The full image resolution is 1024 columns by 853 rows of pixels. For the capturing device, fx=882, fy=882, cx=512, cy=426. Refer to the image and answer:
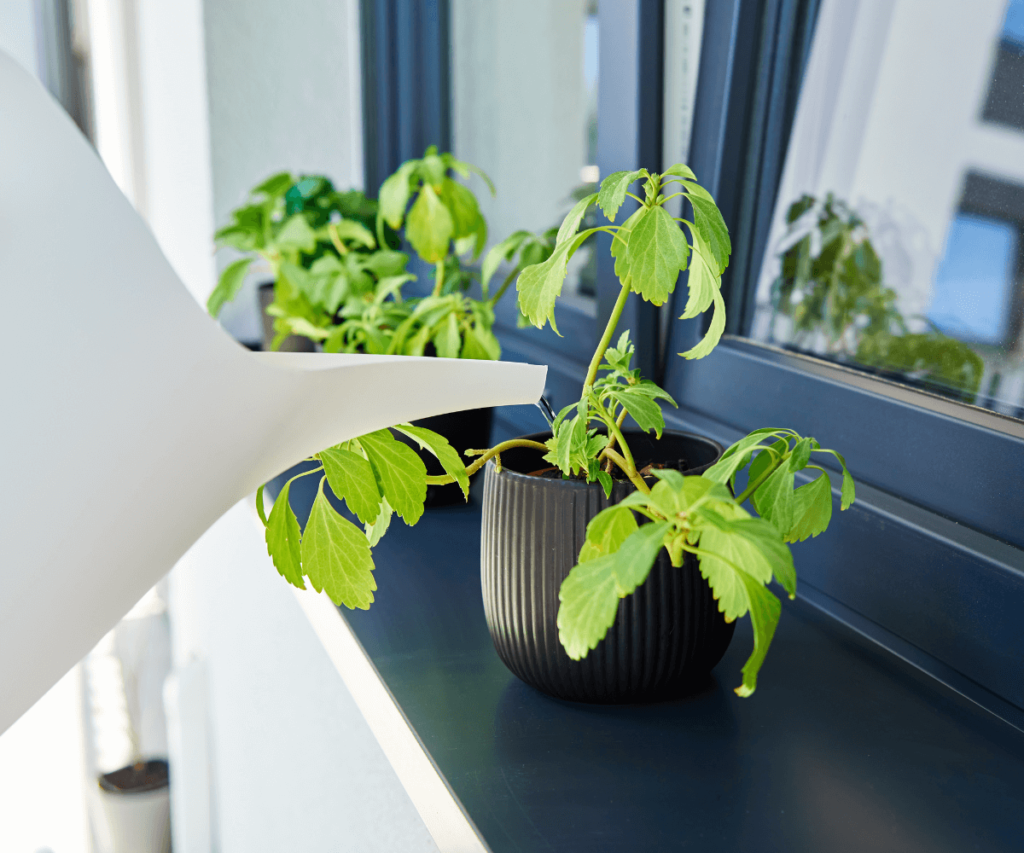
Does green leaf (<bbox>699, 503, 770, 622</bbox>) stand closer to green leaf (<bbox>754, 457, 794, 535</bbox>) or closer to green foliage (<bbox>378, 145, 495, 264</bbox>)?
green leaf (<bbox>754, 457, 794, 535</bbox>)

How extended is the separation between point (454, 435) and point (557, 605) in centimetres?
37

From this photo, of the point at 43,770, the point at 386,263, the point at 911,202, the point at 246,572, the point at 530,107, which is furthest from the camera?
the point at 43,770

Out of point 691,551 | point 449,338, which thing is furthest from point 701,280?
point 449,338

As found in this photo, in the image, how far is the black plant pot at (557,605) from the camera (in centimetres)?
43

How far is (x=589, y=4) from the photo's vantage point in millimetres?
1021

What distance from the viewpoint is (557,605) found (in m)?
0.43

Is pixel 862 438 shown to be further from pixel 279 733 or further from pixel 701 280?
pixel 279 733

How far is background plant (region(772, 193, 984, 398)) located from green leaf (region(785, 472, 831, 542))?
22cm

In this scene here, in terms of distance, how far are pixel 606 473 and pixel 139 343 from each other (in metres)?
0.29

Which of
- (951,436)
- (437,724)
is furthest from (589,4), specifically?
(437,724)

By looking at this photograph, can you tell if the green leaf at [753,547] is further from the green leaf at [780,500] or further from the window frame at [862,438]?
the window frame at [862,438]

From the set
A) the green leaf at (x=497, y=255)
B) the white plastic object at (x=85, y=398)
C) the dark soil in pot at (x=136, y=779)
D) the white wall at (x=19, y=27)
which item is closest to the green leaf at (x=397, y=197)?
the green leaf at (x=497, y=255)

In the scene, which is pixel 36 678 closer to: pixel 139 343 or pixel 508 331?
pixel 139 343

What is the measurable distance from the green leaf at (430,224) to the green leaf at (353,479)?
0.52m
